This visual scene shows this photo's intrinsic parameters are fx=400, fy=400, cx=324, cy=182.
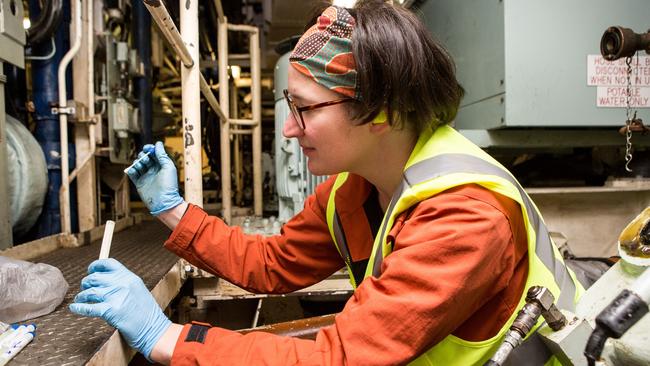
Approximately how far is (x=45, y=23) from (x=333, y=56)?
93.4 inches

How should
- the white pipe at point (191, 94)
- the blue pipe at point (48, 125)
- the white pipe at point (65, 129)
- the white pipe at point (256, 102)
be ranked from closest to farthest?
the white pipe at point (191, 94)
the white pipe at point (65, 129)
the blue pipe at point (48, 125)
the white pipe at point (256, 102)

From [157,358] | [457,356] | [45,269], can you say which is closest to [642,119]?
[457,356]

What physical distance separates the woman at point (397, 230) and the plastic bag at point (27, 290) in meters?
0.22

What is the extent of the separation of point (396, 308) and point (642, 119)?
87.0 inches

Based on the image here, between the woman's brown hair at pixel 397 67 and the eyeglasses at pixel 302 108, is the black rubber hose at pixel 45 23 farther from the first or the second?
the woman's brown hair at pixel 397 67

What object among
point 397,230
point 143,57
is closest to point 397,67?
point 397,230

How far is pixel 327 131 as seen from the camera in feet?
3.37

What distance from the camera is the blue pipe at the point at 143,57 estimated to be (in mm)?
3684

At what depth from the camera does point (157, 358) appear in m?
0.93

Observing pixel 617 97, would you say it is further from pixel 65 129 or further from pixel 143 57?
pixel 143 57

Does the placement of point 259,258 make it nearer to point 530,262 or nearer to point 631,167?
point 530,262

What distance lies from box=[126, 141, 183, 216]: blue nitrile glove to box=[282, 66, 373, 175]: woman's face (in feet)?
1.66

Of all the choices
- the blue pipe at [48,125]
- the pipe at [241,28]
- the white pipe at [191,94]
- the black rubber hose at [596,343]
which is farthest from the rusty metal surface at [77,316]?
the pipe at [241,28]

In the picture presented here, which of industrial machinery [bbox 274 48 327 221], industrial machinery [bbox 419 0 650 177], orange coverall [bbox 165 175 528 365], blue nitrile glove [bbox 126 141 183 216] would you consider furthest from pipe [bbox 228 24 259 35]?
orange coverall [bbox 165 175 528 365]
